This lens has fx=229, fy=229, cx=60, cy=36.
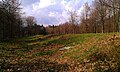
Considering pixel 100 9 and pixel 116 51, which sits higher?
pixel 100 9

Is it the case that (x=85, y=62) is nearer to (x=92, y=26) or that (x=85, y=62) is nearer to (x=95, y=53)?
(x=95, y=53)

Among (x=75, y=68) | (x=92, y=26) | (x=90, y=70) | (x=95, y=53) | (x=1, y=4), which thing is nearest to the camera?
(x=90, y=70)

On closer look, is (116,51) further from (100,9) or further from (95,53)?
(100,9)

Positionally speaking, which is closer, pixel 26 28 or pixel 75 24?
pixel 75 24

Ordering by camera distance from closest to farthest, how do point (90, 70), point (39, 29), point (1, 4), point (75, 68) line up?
point (90, 70) < point (75, 68) < point (1, 4) < point (39, 29)

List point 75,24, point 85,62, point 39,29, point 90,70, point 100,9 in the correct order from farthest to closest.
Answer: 1. point 39,29
2. point 75,24
3. point 100,9
4. point 85,62
5. point 90,70

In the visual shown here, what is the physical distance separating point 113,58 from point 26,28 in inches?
4487

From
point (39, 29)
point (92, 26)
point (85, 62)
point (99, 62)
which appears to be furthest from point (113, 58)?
point (39, 29)

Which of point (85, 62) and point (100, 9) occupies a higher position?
point (100, 9)

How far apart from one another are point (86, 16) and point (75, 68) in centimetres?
6429

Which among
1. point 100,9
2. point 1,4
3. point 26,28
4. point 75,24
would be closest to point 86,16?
point 75,24

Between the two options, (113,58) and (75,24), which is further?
(75,24)

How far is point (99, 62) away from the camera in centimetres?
1509

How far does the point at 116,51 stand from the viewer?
1623 centimetres
